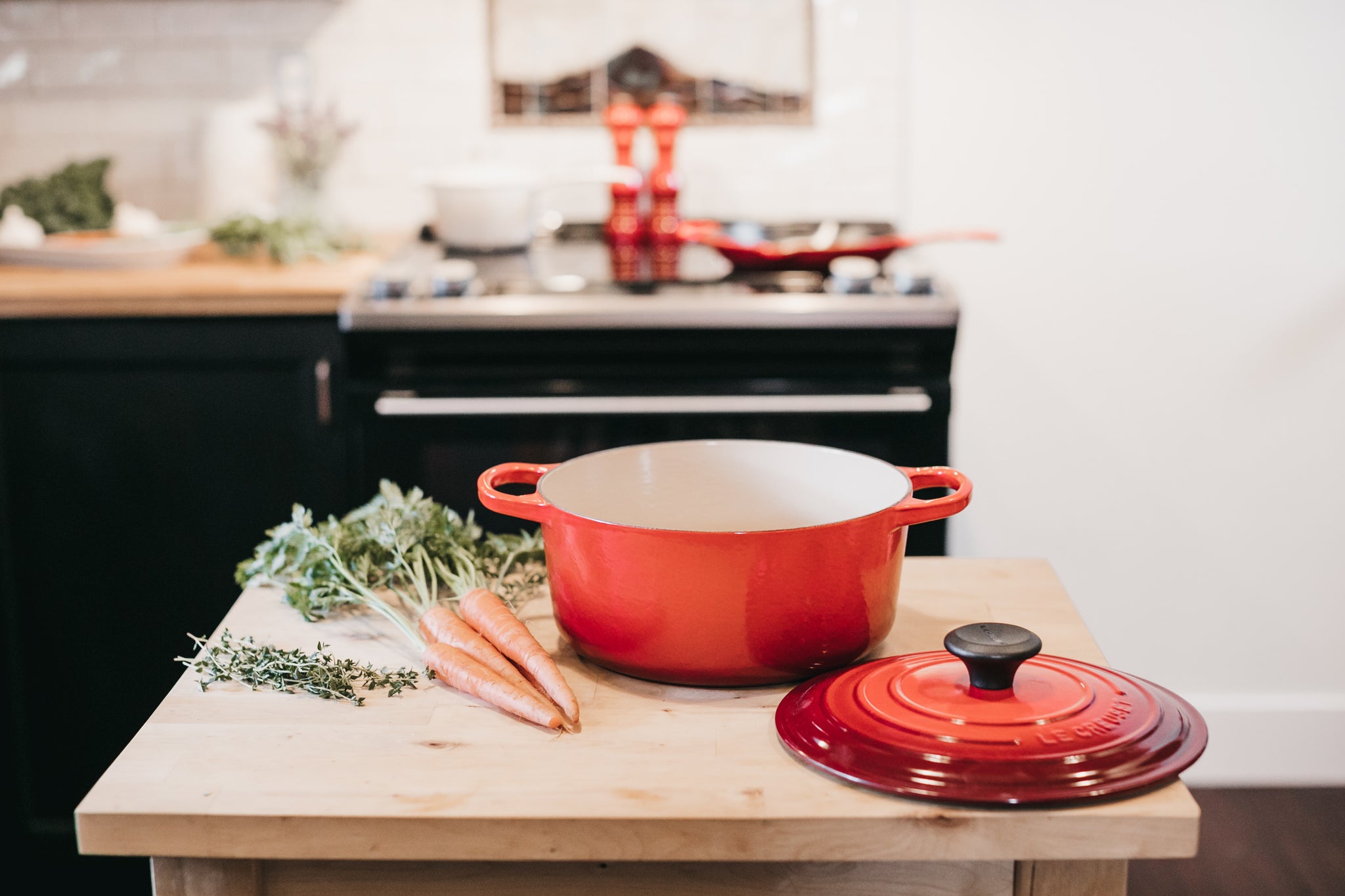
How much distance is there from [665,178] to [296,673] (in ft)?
6.55

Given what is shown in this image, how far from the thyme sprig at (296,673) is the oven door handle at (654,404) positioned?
129cm

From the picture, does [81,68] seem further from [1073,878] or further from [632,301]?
[1073,878]

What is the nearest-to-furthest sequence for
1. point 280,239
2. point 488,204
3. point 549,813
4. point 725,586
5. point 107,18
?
1. point 549,813
2. point 725,586
3. point 280,239
4. point 488,204
5. point 107,18

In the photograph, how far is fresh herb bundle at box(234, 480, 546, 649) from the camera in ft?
3.38

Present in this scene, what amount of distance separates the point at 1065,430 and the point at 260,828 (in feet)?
7.96

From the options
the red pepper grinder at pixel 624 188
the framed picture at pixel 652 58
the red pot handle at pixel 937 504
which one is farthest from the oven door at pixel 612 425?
the red pot handle at pixel 937 504

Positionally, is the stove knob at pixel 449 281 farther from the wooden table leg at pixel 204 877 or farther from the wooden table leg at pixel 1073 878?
the wooden table leg at pixel 1073 878

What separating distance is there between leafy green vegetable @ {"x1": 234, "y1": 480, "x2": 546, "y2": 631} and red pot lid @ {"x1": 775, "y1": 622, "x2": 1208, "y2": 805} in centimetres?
33

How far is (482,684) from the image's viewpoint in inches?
33.6

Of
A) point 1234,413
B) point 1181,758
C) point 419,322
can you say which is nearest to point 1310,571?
point 1234,413

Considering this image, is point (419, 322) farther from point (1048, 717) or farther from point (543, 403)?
point (1048, 717)

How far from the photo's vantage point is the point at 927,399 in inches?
86.3

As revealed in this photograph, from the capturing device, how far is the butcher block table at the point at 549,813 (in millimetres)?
712

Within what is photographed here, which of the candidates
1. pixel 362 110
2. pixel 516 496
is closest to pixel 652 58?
pixel 362 110
